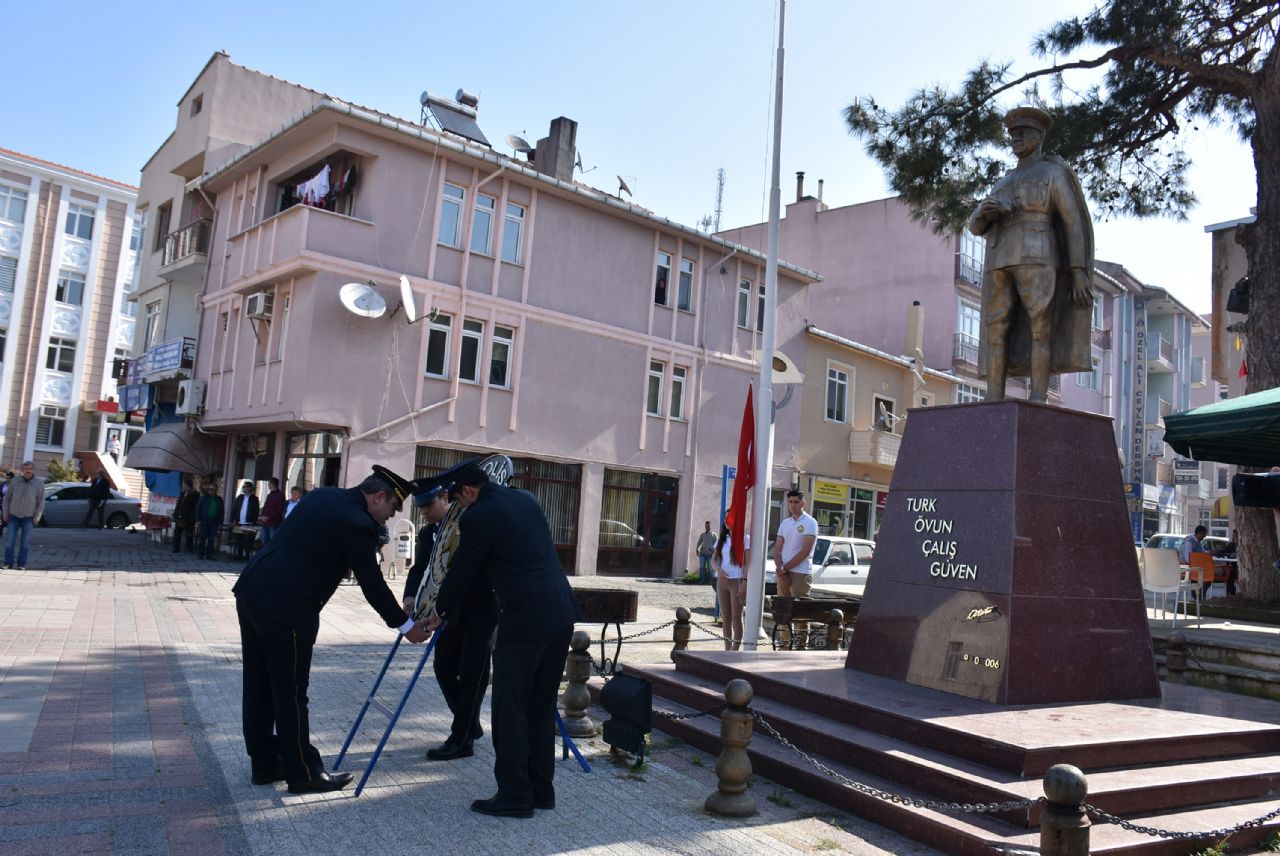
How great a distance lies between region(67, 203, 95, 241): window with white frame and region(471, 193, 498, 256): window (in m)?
27.3

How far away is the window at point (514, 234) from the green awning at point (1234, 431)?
1513 cm

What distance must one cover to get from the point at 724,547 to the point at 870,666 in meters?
5.05

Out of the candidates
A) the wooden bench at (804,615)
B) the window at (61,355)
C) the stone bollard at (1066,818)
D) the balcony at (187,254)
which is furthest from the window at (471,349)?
the window at (61,355)

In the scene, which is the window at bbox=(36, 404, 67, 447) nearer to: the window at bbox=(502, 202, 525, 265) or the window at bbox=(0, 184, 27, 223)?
the window at bbox=(0, 184, 27, 223)

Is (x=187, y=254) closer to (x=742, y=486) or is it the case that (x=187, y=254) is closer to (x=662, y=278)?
(x=662, y=278)

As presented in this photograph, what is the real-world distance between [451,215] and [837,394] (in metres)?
13.9

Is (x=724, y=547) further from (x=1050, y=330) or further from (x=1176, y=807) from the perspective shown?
(x=1176, y=807)

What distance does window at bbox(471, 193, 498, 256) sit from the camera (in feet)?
70.4

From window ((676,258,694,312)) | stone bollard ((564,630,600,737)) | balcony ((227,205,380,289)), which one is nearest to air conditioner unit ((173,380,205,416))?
balcony ((227,205,380,289))

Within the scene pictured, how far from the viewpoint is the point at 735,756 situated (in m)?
5.18

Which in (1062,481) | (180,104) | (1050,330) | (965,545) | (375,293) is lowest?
(965,545)

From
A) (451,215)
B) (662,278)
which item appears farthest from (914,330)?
(451,215)

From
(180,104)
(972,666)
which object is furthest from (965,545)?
(180,104)

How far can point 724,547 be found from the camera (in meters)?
12.3
